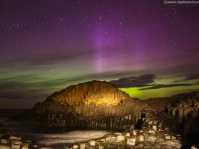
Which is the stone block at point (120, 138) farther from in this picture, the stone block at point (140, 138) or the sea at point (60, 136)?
the sea at point (60, 136)

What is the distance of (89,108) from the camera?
84.3 ft

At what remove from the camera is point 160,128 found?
13.9m

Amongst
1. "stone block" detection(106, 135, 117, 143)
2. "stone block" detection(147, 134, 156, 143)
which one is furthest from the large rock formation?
"stone block" detection(106, 135, 117, 143)

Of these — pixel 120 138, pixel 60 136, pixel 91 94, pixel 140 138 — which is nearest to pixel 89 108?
pixel 91 94

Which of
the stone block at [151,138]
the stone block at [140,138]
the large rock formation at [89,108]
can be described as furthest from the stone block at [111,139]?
the large rock formation at [89,108]

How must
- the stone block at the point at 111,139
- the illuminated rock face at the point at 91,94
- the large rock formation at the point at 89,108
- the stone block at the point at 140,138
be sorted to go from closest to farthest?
the stone block at the point at 111,139
the stone block at the point at 140,138
the large rock formation at the point at 89,108
the illuminated rock face at the point at 91,94

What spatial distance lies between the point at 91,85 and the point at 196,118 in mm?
17446

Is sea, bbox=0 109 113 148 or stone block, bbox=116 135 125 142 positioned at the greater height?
stone block, bbox=116 135 125 142

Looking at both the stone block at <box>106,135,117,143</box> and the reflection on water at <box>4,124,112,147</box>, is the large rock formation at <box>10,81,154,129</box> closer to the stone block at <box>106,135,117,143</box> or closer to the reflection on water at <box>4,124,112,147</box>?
the reflection on water at <box>4,124,112,147</box>

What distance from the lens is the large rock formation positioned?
22948 mm

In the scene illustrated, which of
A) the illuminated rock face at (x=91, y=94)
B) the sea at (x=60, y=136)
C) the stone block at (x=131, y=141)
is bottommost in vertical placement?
the sea at (x=60, y=136)

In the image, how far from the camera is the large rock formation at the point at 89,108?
2295cm

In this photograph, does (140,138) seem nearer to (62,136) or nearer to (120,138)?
(120,138)

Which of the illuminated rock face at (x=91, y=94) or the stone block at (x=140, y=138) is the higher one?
the illuminated rock face at (x=91, y=94)
